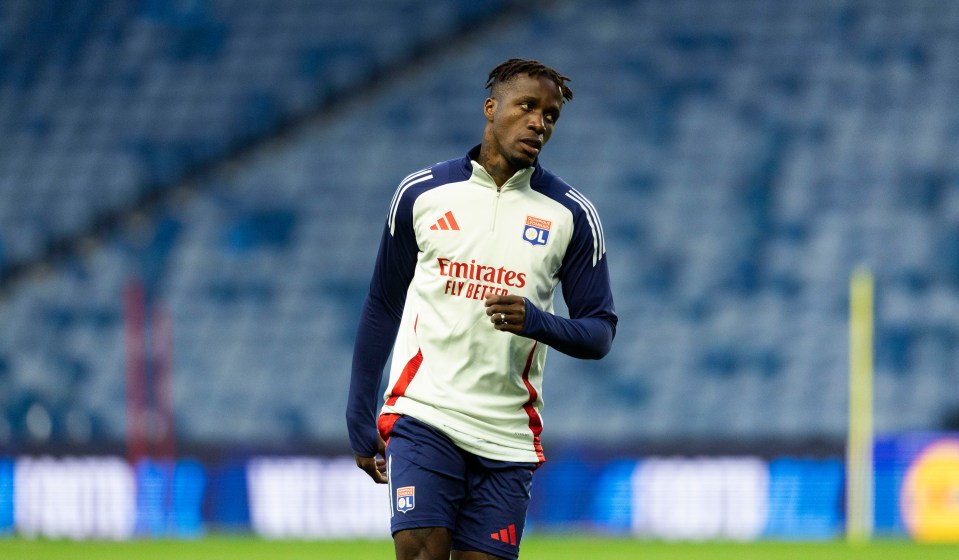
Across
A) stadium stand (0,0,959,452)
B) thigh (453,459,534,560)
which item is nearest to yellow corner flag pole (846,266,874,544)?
stadium stand (0,0,959,452)

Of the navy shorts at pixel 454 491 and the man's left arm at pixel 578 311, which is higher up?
the man's left arm at pixel 578 311

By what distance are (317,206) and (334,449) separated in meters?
4.09

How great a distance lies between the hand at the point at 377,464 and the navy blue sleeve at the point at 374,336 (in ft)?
0.05

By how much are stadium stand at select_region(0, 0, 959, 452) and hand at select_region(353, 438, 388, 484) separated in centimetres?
914

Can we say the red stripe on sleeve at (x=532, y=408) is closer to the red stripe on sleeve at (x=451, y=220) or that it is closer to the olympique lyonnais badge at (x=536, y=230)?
the olympique lyonnais badge at (x=536, y=230)

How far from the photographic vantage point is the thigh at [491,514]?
4.44 meters

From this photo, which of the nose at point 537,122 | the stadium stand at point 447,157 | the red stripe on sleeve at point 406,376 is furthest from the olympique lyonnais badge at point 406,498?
the stadium stand at point 447,157

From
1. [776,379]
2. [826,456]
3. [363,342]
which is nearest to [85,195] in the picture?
[776,379]

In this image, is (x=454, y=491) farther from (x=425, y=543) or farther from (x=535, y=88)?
(x=535, y=88)

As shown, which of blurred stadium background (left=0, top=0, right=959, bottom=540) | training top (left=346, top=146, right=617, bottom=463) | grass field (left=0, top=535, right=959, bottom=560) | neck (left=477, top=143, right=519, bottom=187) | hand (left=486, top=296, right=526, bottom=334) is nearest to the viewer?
hand (left=486, top=296, right=526, bottom=334)

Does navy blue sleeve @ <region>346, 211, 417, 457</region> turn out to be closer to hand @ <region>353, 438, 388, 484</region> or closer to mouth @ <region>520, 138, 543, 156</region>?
hand @ <region>353, 438, 388, 484</region>

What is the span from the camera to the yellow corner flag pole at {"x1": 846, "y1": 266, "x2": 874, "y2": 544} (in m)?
12.0

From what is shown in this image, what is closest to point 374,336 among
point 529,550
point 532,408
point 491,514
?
point 532,408

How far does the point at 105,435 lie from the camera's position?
14766 mm
